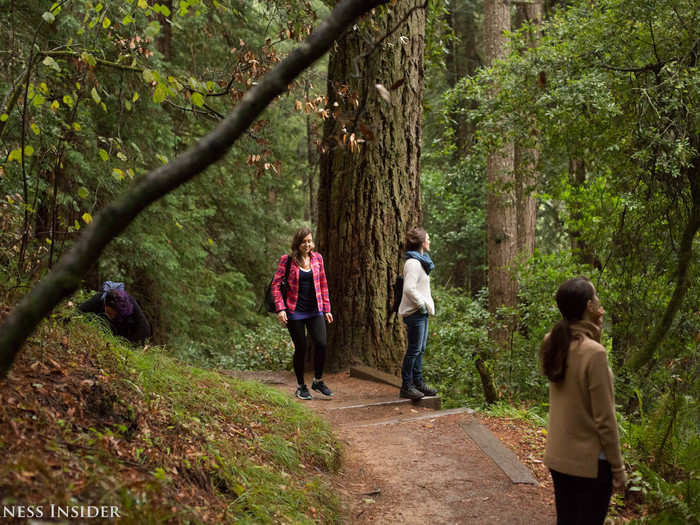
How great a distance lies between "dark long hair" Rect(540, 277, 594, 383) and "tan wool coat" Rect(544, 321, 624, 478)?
38 mm

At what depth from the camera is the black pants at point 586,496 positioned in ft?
11.0

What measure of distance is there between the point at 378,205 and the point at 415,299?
2470 millimetres

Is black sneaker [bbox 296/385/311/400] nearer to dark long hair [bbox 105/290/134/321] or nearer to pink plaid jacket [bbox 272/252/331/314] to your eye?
pink plaid jacket [bbox 272/252/331/314]

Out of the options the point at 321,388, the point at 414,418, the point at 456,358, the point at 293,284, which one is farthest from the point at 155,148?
the point at 414,418

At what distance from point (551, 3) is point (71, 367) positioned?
61.6ft

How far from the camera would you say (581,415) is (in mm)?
3361

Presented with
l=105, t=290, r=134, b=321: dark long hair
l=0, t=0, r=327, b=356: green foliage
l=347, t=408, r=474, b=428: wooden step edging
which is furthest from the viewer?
l=347, t=408, r=474, b=428: wooden step edging

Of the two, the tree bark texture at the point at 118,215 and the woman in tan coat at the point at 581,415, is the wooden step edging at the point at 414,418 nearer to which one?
the woman in tan coat at the point at 581,415

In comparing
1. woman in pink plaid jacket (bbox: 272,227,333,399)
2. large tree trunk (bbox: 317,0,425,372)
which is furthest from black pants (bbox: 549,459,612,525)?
large tree trunk (bbox: 317,0,425,372)

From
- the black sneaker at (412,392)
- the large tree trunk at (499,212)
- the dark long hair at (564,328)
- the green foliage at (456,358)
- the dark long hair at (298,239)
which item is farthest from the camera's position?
the large tree trunk at (499,212)

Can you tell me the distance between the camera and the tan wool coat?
10.7ft

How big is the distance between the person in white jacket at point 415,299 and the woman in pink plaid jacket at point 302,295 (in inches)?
41.4

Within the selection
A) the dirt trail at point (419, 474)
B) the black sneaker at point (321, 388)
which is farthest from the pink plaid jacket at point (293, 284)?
the dirt trail at point (419, 474)

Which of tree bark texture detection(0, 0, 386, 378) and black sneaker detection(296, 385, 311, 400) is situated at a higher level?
tree bark texture detection(0, 0, 386, 378)
